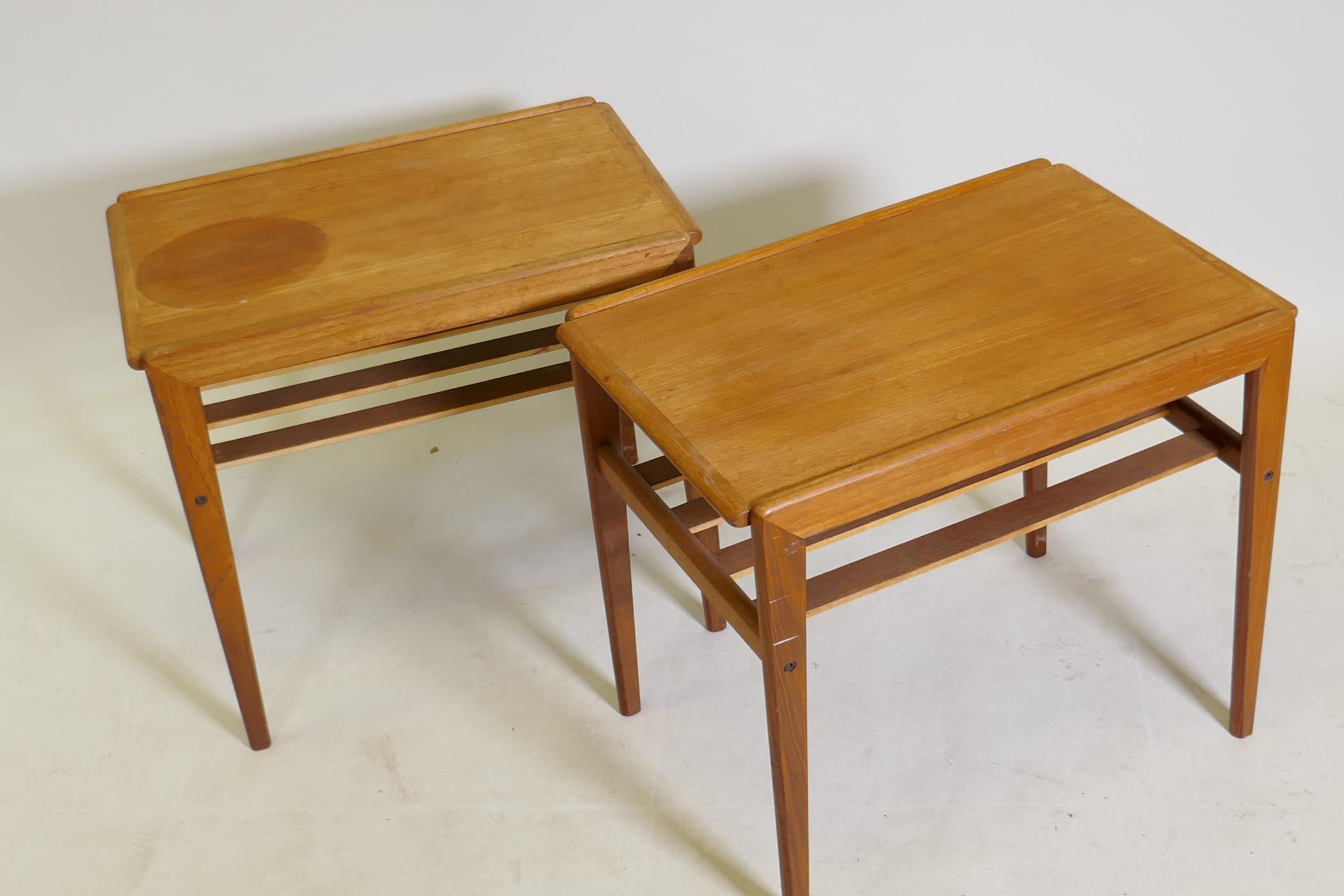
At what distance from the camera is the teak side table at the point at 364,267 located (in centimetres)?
165

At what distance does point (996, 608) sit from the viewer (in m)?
2.06

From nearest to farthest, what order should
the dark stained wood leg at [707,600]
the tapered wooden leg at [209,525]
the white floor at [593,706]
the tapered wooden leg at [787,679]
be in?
1. the tapered wooden leg at [787,679]
2. the tapered wooden leg at [209,525]
3. the white floor at [593,706]
4. the dark stained wood leg at [707,600]

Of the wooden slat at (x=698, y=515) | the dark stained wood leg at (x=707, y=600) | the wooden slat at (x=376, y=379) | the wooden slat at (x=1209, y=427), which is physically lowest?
the dark stained wood leg at (x=707, y=600)

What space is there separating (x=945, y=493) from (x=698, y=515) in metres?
0.31

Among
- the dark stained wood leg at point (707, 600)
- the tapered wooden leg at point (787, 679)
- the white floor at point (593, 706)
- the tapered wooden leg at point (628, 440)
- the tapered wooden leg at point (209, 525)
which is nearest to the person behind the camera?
the tapered wooden leg at point (787, 679)

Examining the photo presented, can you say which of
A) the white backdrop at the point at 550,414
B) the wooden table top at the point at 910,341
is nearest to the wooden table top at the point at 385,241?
the wooden table top at the point at 910,341

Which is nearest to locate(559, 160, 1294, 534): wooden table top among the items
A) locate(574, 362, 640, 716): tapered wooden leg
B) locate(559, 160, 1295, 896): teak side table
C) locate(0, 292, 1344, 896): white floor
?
locate(559, 160, 1295, 896): teak side table

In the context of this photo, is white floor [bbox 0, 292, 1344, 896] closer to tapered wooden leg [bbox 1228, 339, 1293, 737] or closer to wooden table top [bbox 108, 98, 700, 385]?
tapered wooden leg [bbox 1228, 339, 1293, 737]

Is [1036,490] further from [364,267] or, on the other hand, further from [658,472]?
[364,267]

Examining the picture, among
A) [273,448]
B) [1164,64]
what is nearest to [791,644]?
[273,448]

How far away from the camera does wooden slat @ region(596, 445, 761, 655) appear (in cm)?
150

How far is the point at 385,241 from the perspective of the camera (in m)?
1.78

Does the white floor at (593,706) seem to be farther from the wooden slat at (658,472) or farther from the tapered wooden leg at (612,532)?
the wooden slat at (658,472)

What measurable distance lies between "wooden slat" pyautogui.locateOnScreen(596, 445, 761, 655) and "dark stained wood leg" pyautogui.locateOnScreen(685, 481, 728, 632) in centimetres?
26
